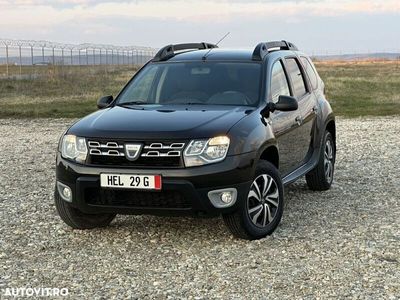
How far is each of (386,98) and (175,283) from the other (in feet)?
70.6

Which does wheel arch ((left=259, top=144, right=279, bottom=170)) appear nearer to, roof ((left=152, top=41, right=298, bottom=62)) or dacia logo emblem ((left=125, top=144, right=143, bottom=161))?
roof ((left=152, top=41, right=298, bottom=62))

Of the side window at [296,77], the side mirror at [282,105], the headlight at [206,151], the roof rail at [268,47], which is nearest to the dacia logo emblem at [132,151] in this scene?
the headlight at [206,151]

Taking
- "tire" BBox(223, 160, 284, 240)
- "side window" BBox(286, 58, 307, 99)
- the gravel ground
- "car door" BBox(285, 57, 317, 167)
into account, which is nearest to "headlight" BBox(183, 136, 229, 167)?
"tire" BBox(223, 160, 284, 240)

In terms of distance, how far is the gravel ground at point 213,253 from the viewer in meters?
4.48

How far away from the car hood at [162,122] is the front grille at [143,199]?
48cm

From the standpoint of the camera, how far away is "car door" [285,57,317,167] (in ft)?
22.8

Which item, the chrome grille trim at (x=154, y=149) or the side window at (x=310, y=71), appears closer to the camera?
the chrome grille trim at (x=154, y=149)

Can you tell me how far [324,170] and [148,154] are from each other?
3372 mm

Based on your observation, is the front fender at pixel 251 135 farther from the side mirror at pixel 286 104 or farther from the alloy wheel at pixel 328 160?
the alloy wheel at pixel 328 160

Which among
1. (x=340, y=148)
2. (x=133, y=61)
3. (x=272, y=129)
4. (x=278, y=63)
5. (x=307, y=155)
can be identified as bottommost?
(x=133, y=61)

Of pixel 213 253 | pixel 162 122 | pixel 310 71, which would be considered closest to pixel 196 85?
pixel 162 122

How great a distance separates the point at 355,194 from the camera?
25.5 feet

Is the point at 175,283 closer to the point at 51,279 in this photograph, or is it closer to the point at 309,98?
the point at 51,279

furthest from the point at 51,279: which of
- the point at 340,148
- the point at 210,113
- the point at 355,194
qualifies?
the point at 340,148
